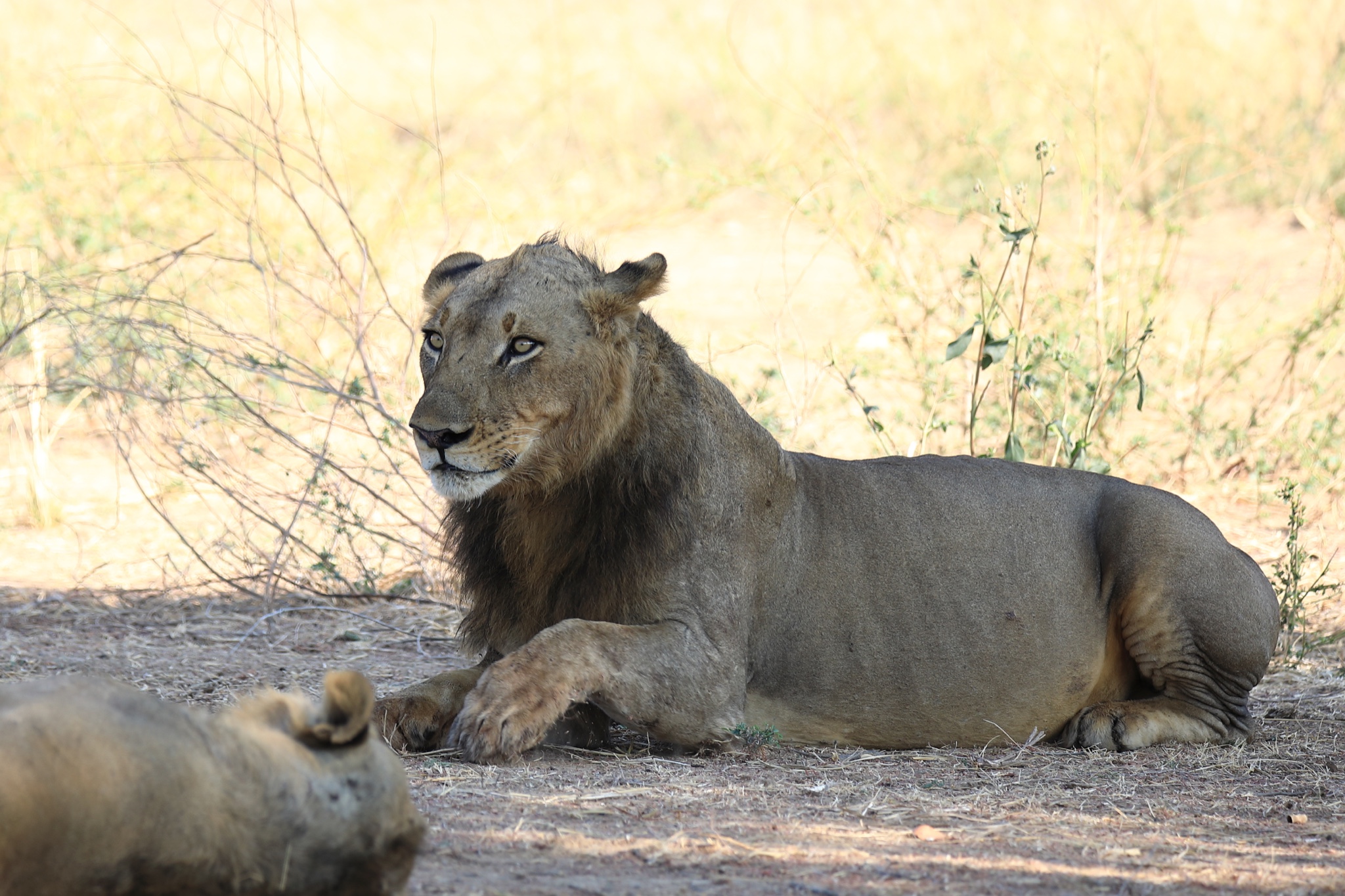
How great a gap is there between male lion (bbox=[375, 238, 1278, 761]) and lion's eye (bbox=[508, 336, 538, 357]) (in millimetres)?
14

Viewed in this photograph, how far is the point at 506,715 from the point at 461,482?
0.63 metres

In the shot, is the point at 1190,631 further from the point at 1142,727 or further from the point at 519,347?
the point at 519,347

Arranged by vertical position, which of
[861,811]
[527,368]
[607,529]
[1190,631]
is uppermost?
[527,368]

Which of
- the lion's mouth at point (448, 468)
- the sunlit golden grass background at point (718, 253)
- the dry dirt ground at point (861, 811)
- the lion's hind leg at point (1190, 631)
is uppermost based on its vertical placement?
the sunlit golden grass background at point (718, 253)

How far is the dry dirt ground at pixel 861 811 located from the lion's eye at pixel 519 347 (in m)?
1.09

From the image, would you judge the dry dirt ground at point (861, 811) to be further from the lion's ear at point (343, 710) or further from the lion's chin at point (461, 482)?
the lion's chin at point (461, 482)

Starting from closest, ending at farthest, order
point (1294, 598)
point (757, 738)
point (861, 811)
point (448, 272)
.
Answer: point (861, 811), point (757, 738), point (448, 272), point (1294, 598)

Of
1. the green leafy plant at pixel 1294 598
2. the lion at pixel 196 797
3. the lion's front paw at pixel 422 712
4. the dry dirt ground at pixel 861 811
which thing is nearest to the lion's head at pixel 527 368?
the lion's front paw at pixel 422 712

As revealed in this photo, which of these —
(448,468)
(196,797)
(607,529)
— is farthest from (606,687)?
(196,797)

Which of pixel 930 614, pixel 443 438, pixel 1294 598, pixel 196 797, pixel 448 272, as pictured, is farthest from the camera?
pixel 1294 598

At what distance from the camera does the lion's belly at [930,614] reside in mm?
4719

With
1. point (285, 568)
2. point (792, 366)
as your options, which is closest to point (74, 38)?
point (792, 366)

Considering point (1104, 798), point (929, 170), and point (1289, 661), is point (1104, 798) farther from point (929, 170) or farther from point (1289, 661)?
point (929, 170)

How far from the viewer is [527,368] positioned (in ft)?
14.0
